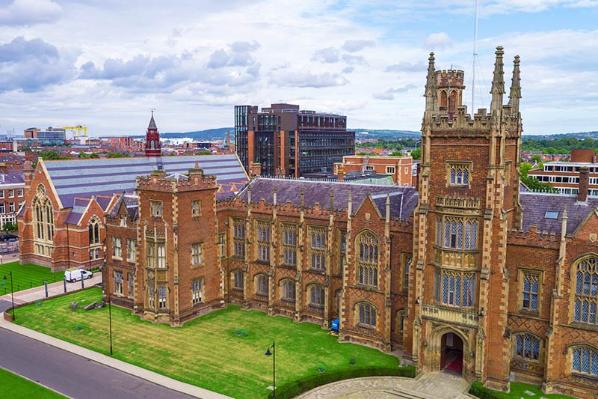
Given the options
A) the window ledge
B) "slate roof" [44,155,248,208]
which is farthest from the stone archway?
"slate roof" [44,155,248,208]

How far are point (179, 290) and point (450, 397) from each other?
3072 cm

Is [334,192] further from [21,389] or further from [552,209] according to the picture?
[21,389]

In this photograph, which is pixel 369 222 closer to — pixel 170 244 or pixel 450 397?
pixel 450 397

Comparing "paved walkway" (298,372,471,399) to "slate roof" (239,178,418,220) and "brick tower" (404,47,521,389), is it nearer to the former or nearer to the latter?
"brick tower" (404,47,521,389)

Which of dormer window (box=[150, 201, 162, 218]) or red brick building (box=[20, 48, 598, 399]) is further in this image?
dormer window (box=[150, 201, 162, 218])

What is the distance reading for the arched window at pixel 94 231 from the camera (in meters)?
82.1

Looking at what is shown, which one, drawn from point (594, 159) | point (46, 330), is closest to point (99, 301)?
point (46, 330)

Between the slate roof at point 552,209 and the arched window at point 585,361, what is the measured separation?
946cm

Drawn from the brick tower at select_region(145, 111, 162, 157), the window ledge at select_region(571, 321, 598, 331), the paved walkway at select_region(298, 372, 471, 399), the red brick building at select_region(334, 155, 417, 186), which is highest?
the brick tower at select_region(145, 111, 162, 157)

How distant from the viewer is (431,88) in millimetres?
44531

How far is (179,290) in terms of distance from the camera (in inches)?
2274

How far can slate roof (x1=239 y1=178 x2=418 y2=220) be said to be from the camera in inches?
2064

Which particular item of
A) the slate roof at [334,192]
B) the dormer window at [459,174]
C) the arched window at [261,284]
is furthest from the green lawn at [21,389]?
the dormer window at [459,174]

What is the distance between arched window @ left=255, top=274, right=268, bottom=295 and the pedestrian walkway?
2623 centimetres
